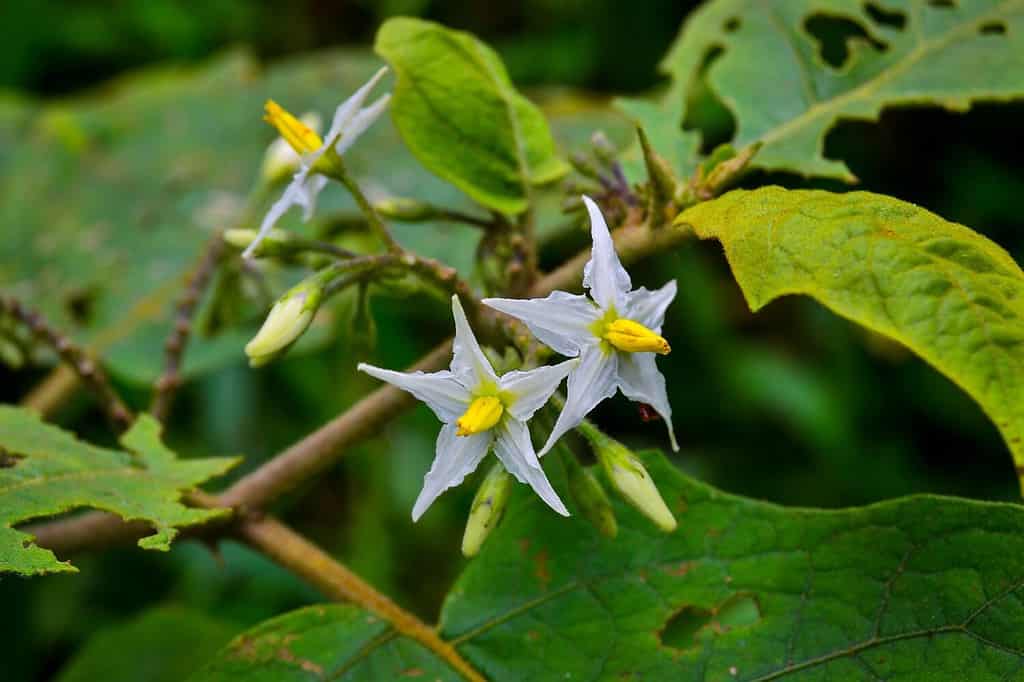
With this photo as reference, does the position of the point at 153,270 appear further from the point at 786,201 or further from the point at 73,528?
the point at 786,201

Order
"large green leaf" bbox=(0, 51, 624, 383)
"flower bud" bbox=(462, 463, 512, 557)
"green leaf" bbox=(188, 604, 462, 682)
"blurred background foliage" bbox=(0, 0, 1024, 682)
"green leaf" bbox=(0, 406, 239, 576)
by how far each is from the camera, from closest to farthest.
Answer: "green leaf" bbox=(0, 406, 239, 576)
"flower bud" bbox=(462, 463, 512, 557)
"green leaf" bbox=(188, 604, 462, 682)
"large green leaf" bbox=(0, 51, 624, 383)
"blurred background foliage" bbox=(0, 0, 1024, 682)

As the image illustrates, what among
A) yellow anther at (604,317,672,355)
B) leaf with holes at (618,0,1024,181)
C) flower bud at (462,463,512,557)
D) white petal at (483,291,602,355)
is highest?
white petal at (483,291,602,355)

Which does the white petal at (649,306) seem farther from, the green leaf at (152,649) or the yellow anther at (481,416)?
the green leaf at (152,649)

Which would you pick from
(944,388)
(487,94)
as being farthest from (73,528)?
(944,388)

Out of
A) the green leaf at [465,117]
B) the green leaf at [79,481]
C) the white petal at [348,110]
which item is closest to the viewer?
the green leaf at [79,481]

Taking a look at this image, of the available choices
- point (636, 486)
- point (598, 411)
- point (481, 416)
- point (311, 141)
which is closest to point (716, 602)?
point (636, 486)

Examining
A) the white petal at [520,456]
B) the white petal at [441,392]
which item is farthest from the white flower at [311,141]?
the white petal at [520,456]

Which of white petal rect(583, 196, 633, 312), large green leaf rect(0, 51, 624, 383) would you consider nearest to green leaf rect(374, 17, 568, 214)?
white petal rect(583, 196, 633, 312)

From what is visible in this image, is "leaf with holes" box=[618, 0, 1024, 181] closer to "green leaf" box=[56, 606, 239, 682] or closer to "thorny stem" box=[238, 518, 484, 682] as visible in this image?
"thorny stem" box=[238, 518, 484, 682]

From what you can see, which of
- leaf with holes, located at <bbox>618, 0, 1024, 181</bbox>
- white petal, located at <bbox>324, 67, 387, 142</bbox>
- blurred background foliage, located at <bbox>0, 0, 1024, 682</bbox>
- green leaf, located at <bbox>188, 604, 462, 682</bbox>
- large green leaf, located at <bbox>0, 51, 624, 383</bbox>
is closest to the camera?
green leaf, located at <bbox>188, 604, 462, 682</bbox>
